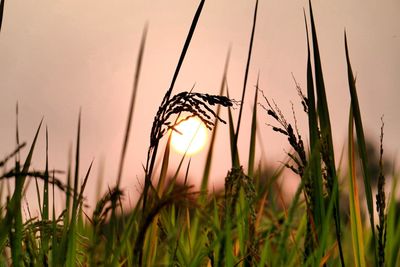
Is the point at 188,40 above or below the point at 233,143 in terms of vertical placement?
above

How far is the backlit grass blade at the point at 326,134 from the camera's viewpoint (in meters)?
1.53

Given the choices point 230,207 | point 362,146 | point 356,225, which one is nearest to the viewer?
point 230,207

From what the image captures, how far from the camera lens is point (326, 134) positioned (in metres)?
1.61

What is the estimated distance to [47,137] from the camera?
1789mm

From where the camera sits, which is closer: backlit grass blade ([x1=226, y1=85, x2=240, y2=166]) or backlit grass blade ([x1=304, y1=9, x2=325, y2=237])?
backlit grass blade ([x1=304, y1=9, x2=325, y2=237])

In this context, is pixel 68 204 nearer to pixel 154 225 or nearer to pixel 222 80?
pixel 154 225

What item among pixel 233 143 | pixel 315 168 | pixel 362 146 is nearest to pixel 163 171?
pixel 233 143

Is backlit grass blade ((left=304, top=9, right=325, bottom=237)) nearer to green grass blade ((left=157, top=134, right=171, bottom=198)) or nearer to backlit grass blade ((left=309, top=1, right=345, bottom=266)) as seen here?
backlit grass blade ((left=309, top=1, right=345, bottom=266))

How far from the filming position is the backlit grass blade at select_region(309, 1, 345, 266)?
5.03ft

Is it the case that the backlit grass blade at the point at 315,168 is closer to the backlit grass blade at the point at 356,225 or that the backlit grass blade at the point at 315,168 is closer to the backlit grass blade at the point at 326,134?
the backlit grass blade at the point at 326,134

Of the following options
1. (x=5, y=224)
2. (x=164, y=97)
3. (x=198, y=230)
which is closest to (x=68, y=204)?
(x=5, y=224)

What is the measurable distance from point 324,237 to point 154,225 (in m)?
0.52

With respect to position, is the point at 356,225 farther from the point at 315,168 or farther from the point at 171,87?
the point at 171,87

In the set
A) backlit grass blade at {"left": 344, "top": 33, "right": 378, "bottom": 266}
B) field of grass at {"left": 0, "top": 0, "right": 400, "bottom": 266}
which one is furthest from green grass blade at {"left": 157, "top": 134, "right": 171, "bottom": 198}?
backlit grass blade at {"left": 344, "top": 33, "right": 378, "bottom": 266}
